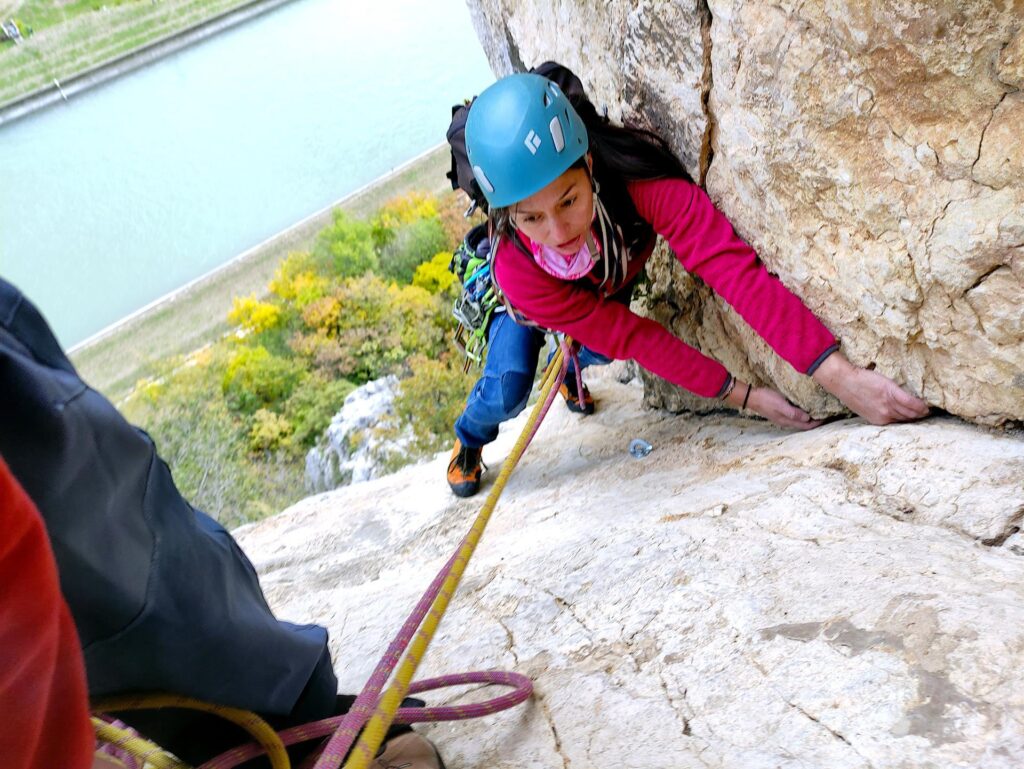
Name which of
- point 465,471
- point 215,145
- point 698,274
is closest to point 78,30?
point 215,145

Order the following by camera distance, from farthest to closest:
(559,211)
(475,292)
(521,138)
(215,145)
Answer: (215,145)
(475,292)
(559,211)
(521,138)

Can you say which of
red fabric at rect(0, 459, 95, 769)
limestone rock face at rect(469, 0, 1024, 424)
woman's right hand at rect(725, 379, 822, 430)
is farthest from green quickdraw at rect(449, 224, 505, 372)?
red fabric at rect(0, 459, 95, 769)

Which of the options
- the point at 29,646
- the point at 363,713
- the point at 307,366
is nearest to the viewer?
the point at 29,646

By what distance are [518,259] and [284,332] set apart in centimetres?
852

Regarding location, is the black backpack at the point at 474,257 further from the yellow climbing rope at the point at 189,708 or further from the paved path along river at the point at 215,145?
the paved path along river at the point at 215,145

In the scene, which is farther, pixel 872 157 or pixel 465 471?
pixel 465 471

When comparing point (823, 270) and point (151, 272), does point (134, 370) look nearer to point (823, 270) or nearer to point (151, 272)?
point (151, 272)

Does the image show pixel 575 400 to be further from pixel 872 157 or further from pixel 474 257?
pixel 872 157

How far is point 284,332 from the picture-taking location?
33.7 feet

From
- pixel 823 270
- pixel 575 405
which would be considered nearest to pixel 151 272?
pixel 575 405

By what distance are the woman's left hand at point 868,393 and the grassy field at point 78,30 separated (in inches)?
659

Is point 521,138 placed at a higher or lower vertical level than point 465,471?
higher

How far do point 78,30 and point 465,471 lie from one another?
17086 millimetres

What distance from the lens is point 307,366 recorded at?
382 inches
